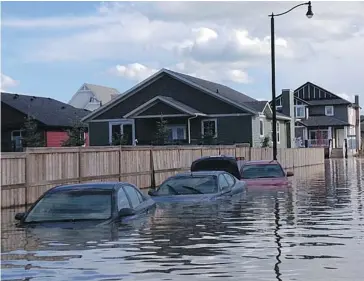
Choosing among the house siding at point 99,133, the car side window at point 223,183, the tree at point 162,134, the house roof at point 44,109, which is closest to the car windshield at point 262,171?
the car side window at point 223,183

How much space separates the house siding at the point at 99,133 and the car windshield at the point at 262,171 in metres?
32.1

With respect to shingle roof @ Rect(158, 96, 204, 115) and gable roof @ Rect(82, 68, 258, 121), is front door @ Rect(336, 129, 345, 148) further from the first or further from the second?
shingle roof @ Rect(158, 96, 204, 115)

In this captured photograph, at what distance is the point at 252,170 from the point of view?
25.4 m

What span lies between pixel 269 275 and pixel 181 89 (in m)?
47.1

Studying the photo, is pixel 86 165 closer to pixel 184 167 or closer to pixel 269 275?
pixel 184 167

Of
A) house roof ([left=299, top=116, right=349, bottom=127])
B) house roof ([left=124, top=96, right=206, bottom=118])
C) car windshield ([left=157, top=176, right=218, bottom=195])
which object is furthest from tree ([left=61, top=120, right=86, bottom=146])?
house roof ([left=299, top=116, right=349, bottom=127])

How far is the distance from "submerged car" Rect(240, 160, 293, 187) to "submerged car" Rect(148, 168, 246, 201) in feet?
15.0

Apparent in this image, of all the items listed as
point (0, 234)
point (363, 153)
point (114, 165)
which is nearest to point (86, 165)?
point (114, 165)

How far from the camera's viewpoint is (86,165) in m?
24.8

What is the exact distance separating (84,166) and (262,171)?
613 cm

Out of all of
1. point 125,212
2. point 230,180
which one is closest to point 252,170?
point 230,180

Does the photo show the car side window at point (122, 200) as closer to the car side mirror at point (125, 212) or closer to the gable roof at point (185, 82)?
the car side mirror at point (125, 212)

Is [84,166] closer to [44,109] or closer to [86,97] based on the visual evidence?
[44,109]

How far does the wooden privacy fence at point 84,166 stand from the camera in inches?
806
